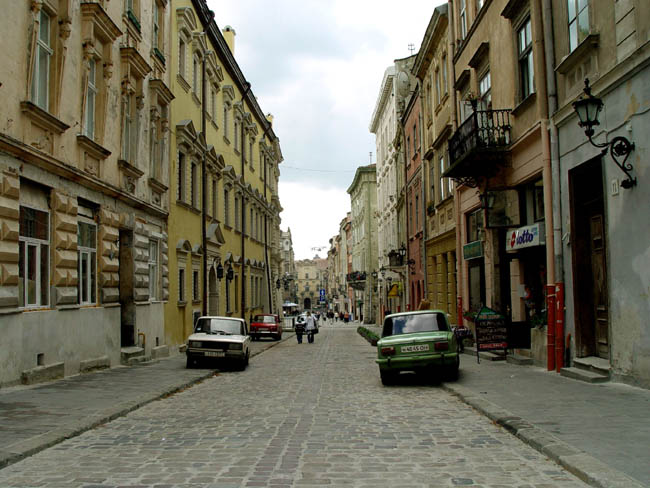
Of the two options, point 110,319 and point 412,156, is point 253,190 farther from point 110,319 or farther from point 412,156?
point 110,319

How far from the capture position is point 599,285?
12922mm

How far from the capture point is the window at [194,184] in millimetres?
26438

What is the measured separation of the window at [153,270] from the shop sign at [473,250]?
392 inches

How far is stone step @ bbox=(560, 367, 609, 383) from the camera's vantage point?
38.2 ft

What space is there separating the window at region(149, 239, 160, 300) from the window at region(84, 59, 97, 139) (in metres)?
5.47

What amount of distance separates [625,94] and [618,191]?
157cm

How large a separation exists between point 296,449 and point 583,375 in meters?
6.88

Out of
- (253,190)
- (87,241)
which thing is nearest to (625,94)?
(87,241)

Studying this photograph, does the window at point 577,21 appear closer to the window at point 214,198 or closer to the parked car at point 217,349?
the parked car at point 217,349

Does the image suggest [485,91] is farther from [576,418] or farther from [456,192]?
[576,418]

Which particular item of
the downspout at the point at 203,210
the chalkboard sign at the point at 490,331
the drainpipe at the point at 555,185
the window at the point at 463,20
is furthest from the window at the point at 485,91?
the downspout at the point at 203,210

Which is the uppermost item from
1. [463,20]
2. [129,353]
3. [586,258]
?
[463,20]

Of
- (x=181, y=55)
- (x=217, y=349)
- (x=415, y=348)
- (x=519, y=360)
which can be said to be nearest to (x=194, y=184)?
(x=181, y=55)

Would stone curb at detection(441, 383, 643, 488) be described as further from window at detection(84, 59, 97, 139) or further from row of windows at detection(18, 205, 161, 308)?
window at detection(84, 59, 97, 139)
